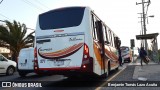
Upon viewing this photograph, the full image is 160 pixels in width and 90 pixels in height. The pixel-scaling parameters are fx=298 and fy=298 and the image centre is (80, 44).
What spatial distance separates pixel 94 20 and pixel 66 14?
1.30 m

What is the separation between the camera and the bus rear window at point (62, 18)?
11727 millimetres

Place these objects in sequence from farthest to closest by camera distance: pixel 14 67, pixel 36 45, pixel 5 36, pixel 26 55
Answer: pixel 5 36 < pixel 14 67 < pixel 26 55 < pixel 36 45

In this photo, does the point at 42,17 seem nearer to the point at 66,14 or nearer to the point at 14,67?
the point at 66,14

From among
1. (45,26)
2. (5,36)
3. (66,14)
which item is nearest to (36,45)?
(45,26)

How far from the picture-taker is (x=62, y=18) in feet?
39.4

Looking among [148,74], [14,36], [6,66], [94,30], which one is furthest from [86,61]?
[14,36]

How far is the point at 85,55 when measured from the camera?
37.0 feet

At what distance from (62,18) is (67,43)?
1.14 meters

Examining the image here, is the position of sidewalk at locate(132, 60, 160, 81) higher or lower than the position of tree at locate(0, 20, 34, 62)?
lower

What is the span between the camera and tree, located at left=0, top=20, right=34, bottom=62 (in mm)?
33969

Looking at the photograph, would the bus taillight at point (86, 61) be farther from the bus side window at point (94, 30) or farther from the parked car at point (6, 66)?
the parked car at point (6, 66)

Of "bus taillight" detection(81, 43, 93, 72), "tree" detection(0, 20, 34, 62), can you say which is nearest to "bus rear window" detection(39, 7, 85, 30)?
"bus taillight" detection(81, 43, 93, 72)

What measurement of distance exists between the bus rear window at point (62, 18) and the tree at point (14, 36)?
22.4 meters

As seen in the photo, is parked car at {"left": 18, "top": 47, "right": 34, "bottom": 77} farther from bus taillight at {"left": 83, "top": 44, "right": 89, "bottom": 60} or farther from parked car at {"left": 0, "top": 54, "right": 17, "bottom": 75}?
bus taillight at {"left": 83, "top": 44, "right": 89, "bottom": 60}
